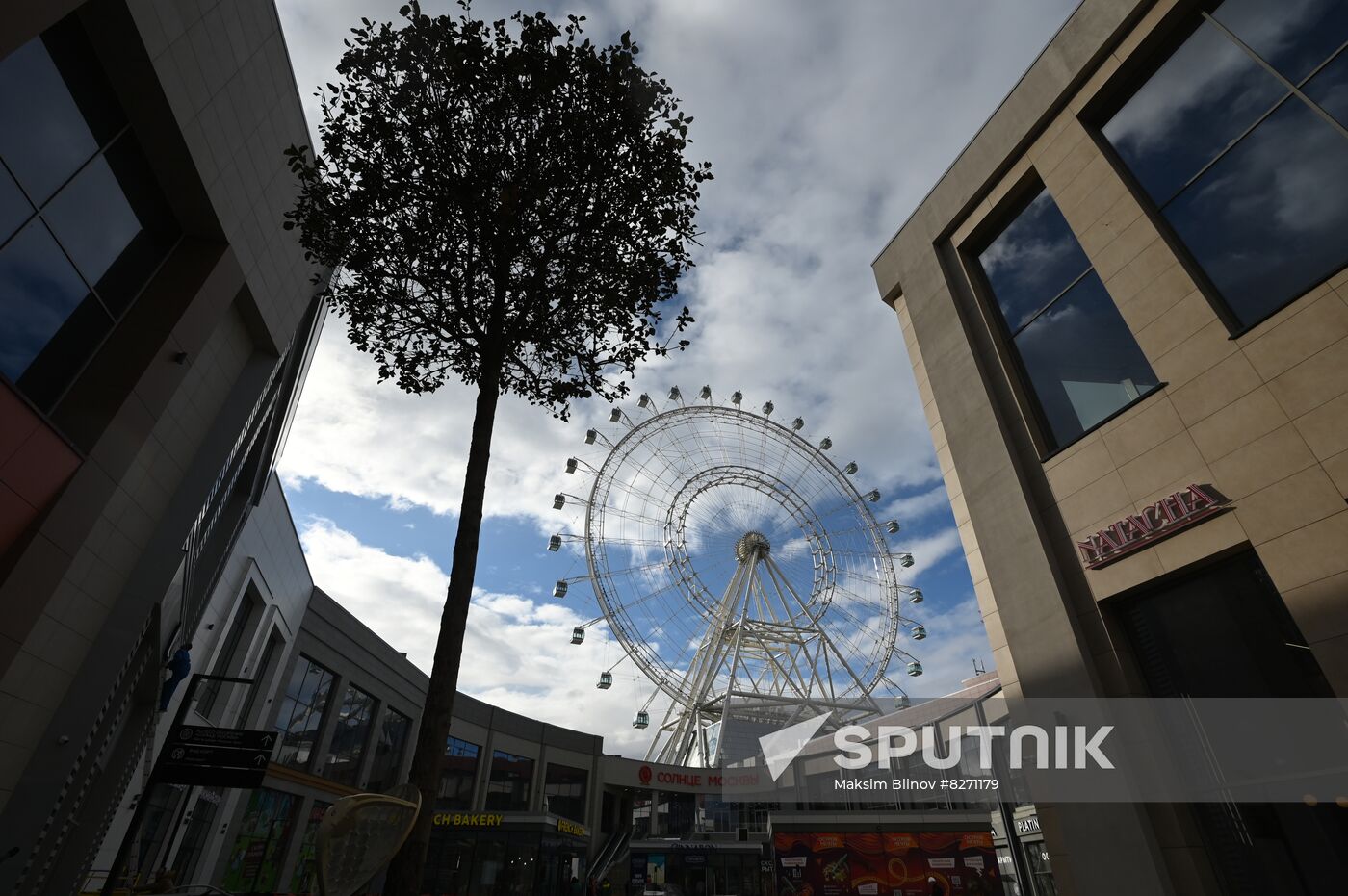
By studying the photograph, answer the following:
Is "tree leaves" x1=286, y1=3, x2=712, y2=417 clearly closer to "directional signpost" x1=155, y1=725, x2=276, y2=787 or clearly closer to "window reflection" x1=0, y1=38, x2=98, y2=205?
"window reflection" x1=0, y1=38, x2=98, y2=205

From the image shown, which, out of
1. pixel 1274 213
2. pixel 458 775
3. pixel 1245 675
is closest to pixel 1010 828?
pixel 1245 675

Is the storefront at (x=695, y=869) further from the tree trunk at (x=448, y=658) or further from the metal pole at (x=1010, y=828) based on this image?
the tree trunk at (x=448, y=658)

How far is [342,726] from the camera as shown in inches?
1216

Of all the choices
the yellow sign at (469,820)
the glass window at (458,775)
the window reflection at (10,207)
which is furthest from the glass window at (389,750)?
the window reflection at (10,207)

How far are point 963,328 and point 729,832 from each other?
42.4m

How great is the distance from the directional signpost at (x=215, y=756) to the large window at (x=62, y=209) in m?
6.03

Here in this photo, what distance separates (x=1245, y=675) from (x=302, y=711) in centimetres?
3169

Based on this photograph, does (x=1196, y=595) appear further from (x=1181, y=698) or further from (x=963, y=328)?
(x=963, y=328)

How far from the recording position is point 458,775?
1609 inches

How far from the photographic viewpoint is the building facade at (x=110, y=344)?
351 inches

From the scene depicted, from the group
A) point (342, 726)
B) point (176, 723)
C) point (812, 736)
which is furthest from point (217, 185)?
point (812, 736)

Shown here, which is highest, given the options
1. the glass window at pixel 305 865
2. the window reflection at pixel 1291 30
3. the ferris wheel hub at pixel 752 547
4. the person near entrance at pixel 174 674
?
the ferris wheel hub at pixel 752 547

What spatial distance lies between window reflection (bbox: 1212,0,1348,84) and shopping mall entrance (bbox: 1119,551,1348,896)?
22.0 ft

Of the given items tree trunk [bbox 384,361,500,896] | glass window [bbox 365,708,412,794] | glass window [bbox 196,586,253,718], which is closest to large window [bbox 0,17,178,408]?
tree trunk [bbox 384,361,500,896]
